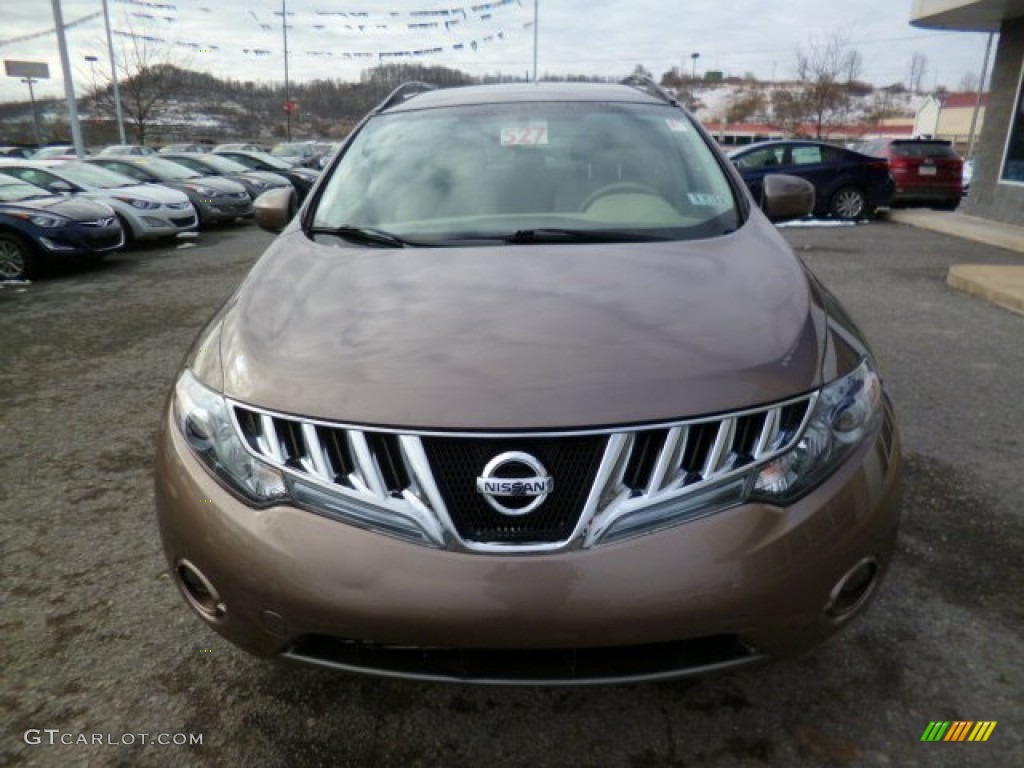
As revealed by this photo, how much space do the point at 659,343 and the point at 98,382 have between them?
4.46 metres

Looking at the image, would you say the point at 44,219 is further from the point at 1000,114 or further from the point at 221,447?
the point at 1000,114

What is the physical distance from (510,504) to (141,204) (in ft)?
37.8

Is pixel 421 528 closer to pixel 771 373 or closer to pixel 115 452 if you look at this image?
pixel 771 373

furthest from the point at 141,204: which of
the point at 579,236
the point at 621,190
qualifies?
the point at 579,236

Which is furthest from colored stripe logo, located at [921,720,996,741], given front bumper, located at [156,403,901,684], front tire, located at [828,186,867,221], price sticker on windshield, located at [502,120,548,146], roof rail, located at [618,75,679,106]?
front tire, located at [828,186,867,221]

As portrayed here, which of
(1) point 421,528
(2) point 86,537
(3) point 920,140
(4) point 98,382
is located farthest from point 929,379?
(3) point 920,140

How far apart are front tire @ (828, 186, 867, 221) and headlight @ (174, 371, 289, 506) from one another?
1377cm

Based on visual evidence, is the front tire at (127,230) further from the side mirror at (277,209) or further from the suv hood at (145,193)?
the side mirror at (277,209)

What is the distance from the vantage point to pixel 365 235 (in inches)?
97.3

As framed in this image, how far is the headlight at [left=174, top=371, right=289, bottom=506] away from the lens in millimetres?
1612

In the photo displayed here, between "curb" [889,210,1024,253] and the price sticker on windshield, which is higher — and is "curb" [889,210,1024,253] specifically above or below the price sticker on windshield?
below

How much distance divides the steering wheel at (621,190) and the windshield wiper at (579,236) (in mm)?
283

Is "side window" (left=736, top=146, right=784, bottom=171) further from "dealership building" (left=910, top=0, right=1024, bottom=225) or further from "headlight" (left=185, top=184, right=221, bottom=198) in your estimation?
"headlight" (left=185, top=184, right=221, bottom=198)

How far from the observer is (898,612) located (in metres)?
2.33
